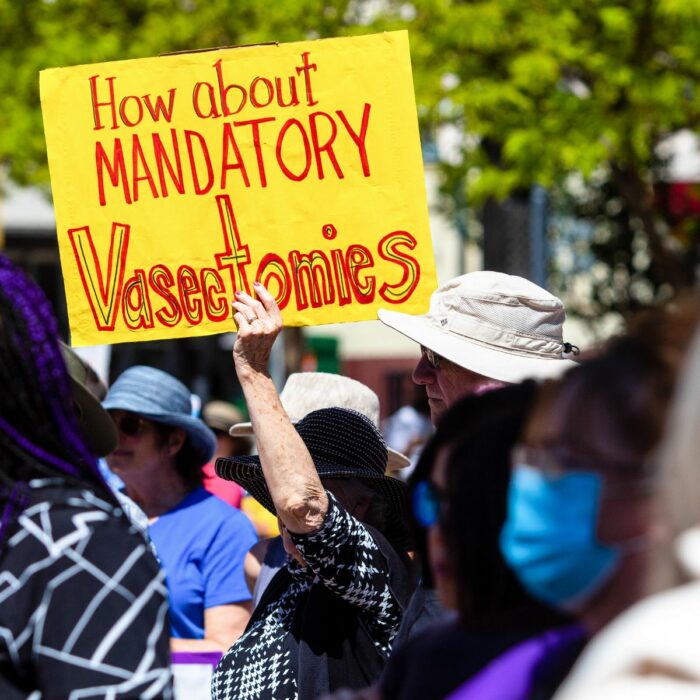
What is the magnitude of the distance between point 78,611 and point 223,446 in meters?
5.05

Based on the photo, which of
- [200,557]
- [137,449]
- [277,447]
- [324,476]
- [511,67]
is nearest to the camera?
[277,447]

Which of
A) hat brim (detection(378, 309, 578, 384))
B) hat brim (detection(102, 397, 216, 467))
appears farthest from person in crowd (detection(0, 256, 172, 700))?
hat brim (detection(102, 397, 216, 467))

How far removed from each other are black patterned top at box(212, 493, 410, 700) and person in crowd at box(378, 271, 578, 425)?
0.43m

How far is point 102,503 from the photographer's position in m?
1.94

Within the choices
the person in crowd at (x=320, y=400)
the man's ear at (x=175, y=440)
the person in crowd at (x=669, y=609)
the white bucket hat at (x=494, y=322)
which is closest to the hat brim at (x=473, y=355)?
the white bucket hat at (x=494, y=322)

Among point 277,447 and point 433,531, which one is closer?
point 433,531

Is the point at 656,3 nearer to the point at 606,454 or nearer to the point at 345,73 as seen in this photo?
the point at 345,73

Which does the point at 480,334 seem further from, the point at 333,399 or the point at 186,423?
the point at 186,423

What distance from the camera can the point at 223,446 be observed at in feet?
22.5

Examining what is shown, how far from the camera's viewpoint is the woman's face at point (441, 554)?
1.73 m

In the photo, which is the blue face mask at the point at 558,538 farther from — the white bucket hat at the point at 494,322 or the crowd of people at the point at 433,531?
the white bucket hat at the point at 494,322

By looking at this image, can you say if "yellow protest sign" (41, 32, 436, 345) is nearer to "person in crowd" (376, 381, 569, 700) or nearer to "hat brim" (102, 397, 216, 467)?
"hat brim" (102, 397, 216, 467)

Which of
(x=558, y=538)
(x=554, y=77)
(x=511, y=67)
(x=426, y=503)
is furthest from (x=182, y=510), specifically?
(x=554, y=77)

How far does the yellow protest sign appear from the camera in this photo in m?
3.22
